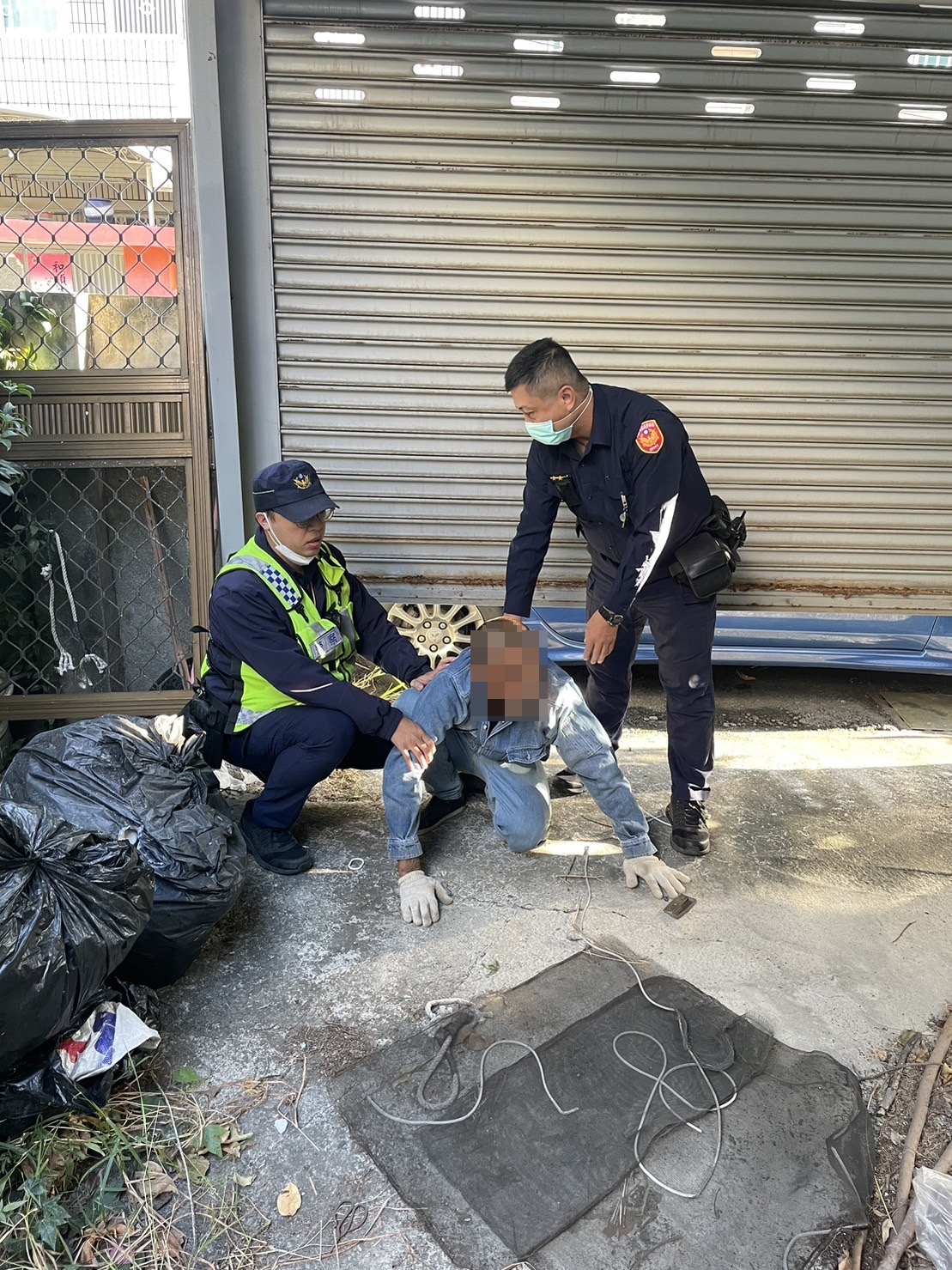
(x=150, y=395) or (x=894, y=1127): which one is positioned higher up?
(x=150, y=395)

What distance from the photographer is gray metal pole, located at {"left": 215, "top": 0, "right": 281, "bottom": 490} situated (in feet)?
10.7

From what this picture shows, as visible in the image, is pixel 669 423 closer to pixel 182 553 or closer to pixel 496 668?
pixel 496 668

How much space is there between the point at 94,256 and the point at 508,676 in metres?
2.58

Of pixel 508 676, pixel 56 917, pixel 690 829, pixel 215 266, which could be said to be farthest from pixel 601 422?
pixel 56 917

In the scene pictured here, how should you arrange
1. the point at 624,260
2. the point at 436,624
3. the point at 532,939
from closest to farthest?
1. the point at 532,939
2. the point at 624,260
3. the point at 436,624

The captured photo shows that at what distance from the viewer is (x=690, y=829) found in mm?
3006

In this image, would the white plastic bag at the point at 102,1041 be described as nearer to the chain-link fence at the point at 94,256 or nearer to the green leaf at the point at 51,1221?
the green leaf at the point at 51,1221

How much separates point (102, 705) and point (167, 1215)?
7.91 feet

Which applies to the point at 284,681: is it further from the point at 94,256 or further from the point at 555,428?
the point at 94,256

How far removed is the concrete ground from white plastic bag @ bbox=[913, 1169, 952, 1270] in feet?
1.22

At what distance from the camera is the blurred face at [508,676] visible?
254 centimetres

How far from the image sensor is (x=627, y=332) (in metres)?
3.61

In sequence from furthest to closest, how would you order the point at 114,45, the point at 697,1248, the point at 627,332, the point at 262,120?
the point at 114,45
the point at 627,332
the point at 262,120
the point at 697,1248

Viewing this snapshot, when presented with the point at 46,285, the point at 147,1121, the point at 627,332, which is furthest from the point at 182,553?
the point at 147,1121
